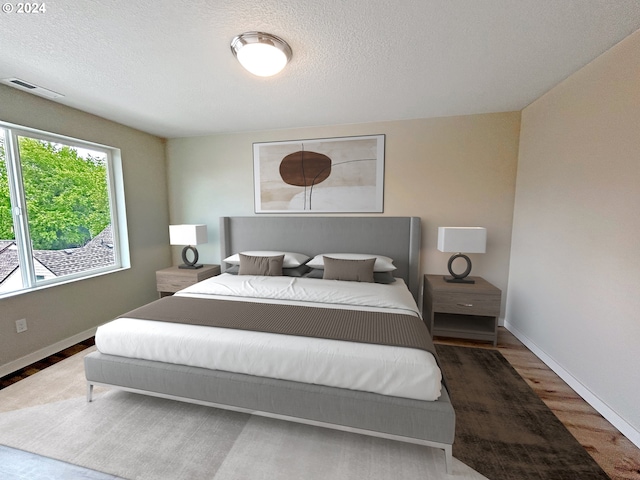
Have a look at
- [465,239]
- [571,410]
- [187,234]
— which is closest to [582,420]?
[571,410]

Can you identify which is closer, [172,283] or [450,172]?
[450,172]

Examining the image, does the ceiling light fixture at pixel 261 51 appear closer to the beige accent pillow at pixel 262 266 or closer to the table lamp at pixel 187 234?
the beige accent pillow at pixel 262 266

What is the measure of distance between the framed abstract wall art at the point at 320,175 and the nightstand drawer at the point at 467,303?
1233mm

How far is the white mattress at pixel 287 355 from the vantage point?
139 centimetres

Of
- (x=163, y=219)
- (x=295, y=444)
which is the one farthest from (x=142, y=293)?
(x=295, y=444)

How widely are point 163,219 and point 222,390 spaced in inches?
121

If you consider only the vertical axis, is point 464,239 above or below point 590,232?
below

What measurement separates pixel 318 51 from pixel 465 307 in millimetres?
2573

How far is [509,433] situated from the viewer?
1.58 meters

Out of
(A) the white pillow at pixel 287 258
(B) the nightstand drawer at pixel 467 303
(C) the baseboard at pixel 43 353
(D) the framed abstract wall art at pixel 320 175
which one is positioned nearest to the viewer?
(C) the baseboard at pixel 43 353

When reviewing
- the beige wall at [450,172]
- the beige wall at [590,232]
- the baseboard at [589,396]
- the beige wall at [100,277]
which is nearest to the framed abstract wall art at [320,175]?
the beige wall at [450,172]

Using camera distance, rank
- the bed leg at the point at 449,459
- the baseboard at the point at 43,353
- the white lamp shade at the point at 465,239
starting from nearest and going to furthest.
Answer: the bed leg at the point at 449,459, the baseboard at the point at 43,353, the white lamp shade at the point at 465,239

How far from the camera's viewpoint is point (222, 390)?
1.59 m

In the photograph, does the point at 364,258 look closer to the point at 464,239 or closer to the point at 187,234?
the point at 464,239
